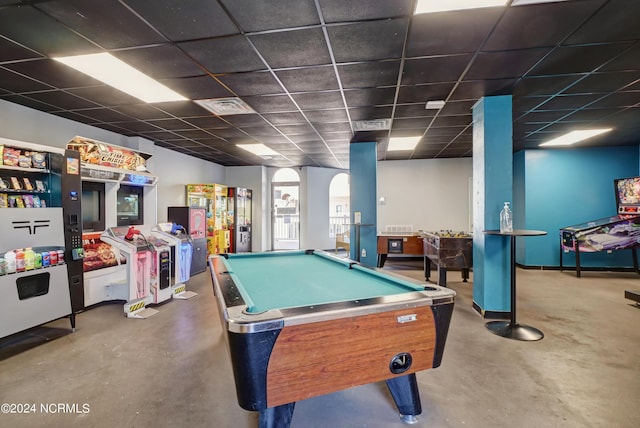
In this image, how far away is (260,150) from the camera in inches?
280

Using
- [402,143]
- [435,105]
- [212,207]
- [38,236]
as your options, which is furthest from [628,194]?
[38,236]

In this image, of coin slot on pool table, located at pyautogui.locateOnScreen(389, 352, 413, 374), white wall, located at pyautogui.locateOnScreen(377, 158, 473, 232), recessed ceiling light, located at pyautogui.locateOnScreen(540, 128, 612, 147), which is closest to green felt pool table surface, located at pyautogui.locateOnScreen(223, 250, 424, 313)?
coin slot on pool table, located at pyautogui.locateOnScreen(389, 352, 413, 374)

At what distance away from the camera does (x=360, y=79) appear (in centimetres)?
330

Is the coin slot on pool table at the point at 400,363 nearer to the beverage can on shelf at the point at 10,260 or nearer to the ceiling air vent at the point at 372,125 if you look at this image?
the beverage can on shelf at the point at 10,260

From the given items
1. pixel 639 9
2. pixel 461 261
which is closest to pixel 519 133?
pixel 461 261

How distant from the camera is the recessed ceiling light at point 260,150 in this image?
662cm

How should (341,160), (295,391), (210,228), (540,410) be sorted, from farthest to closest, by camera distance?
(341,160) → (210,228) → (540,410) → (295,391)

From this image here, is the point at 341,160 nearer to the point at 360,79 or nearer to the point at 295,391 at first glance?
the point at 360,79

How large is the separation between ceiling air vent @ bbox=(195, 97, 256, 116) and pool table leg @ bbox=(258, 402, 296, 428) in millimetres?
3579

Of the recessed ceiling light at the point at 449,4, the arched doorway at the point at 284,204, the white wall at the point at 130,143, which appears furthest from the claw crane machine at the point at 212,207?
the recessed ceiling light at the point at 449,4

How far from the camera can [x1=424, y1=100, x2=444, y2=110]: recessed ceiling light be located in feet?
13.1

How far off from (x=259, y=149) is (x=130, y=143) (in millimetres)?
2600

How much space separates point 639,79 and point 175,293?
6.72 m

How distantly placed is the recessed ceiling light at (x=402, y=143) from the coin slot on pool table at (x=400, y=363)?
5.06 meters
